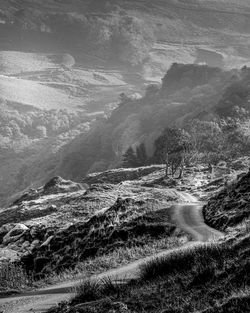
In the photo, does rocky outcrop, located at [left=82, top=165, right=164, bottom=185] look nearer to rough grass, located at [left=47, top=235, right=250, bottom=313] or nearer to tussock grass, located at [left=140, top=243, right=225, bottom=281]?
tussock grass, located at [left=140, top=243, right=225, bottom=281]

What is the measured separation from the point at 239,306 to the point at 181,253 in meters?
8.05

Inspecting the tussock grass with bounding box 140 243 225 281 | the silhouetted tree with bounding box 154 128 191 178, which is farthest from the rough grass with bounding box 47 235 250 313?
the silhouetted tree with bounding box 154 128 191 178

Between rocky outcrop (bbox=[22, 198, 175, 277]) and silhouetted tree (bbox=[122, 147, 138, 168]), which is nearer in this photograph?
rocky outcrop (bbox=[22, 198, 175, 277])

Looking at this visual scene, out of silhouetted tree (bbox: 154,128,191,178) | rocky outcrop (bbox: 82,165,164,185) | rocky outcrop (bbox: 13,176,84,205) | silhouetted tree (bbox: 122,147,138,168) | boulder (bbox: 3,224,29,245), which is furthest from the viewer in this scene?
silhouetted tree (bbox: 122,147,138,168)

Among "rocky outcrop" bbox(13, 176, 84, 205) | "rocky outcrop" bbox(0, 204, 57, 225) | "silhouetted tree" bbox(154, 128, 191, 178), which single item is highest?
"silhouetted tree" bbox(154, 128, 191, 178)

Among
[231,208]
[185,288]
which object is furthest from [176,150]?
[185,288]

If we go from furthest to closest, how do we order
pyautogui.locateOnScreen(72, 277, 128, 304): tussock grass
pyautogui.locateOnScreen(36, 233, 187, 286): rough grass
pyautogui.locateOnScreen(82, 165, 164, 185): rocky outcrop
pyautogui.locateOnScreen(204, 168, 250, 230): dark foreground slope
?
pyautogui.locateOnScreen(82, 165, 164, 185): rocky outcrop < pyautogui.locateOnScreen(204, 168, 250, 230): dark foreground slope < pyautogui.locateOnScreen(36, 233, 187, 286): rough grass < pyautogui.locateOnScreen(72, 277, 128, 304): tussock grass

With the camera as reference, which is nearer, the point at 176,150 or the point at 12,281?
the point at 12,281

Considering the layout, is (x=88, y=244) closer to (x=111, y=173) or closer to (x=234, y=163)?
(x=234, y=163)

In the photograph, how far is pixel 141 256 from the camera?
23297mm

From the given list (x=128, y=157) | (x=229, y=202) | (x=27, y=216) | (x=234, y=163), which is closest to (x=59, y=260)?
(x=229, y=202)

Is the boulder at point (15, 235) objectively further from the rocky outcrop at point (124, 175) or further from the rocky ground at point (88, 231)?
the rocky outcrop at point (124, 175)

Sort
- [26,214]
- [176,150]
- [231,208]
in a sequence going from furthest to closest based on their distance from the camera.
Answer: [176,150] < [26,214] < [231,208]

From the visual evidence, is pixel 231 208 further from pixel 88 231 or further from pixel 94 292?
pixel 94 292
